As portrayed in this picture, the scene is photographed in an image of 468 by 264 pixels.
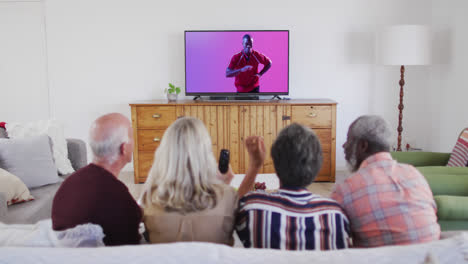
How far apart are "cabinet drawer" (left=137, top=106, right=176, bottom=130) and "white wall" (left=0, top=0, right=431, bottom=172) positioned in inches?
20.9

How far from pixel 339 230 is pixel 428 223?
358mm

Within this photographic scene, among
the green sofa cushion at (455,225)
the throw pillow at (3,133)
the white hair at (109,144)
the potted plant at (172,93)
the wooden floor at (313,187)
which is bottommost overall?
the wooden floor at (313,187)

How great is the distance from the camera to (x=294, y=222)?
1430mm

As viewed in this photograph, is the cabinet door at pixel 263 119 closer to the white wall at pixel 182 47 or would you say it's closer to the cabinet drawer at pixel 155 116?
A: the white wall at pixel 182 47

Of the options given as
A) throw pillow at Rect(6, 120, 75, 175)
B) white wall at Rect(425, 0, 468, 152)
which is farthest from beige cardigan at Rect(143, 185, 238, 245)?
white wall at Rect(425, 0, 468, 152)

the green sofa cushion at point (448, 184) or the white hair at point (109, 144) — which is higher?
the white hair at point (109, 144)

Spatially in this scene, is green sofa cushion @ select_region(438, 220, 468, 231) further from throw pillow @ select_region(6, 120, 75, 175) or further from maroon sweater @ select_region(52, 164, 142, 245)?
throw pillow @ select_region(6, 120, 75, 175)

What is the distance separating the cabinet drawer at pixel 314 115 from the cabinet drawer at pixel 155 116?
1.28 metres

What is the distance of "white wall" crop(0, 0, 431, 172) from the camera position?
4.88 metres

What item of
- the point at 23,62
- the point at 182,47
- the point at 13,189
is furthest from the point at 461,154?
the point at 23,62

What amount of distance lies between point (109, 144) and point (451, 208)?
1.54 metres

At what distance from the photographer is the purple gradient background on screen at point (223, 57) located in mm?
4719

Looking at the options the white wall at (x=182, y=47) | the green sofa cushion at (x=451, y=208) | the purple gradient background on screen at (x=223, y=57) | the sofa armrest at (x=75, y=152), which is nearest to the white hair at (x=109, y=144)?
the green sofa cushion at (x=451, y=208)

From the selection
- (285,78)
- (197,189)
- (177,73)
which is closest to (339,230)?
(197,189)
